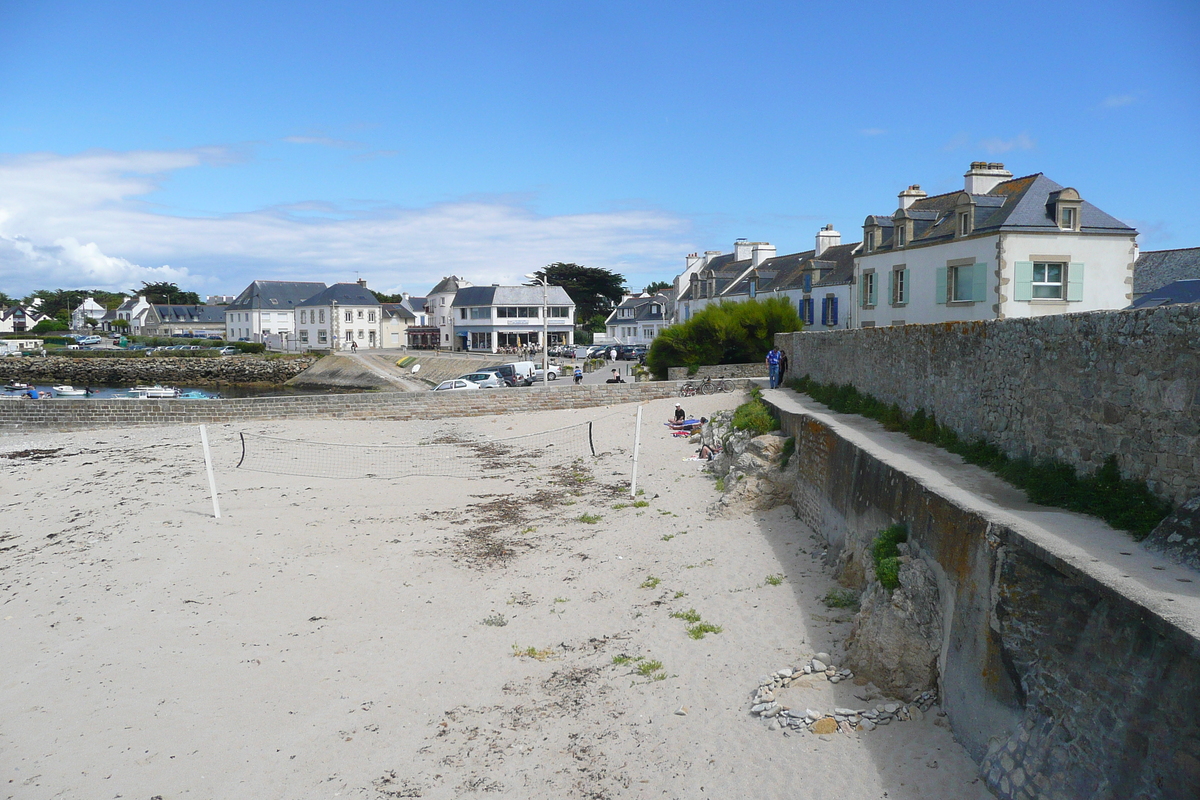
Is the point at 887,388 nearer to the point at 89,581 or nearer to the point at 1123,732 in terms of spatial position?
the point at 1123,732

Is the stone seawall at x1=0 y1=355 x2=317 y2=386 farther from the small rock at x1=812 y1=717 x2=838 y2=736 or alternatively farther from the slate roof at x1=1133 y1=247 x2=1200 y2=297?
the small rock at x1=812 y1=717 x2=838 y2=736

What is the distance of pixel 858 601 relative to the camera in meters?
7.44

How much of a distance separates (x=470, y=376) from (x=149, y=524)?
1980cm

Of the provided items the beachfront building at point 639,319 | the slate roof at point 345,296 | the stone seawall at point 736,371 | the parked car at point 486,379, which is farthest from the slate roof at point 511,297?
the stone seawall at point 736,371

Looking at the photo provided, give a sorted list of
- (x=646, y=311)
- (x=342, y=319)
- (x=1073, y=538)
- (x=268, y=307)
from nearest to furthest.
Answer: (x=1073, y=538), (x=646, y=311), (x=342, y=319), (x=268, y=307)

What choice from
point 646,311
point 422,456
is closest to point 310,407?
point 422,456

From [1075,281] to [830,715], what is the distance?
18072mm

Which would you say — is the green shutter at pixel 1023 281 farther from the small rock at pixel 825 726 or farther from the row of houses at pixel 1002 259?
the small rock at pixel 825 726

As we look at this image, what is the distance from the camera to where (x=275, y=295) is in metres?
81.6

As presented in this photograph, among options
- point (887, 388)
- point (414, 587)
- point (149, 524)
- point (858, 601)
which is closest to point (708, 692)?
point (858, 601)

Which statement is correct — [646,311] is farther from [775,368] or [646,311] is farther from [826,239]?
[775,368]

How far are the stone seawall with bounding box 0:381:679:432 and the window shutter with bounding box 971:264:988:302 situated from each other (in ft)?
29.3

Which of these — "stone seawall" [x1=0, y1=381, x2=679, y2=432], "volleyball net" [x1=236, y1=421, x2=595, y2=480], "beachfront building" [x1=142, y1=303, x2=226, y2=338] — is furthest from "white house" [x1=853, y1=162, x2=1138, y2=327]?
"beachfront building" [x1=142, y1=303, x2=226, y2=338]

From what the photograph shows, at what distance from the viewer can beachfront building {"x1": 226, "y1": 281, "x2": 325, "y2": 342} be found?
262 feet
